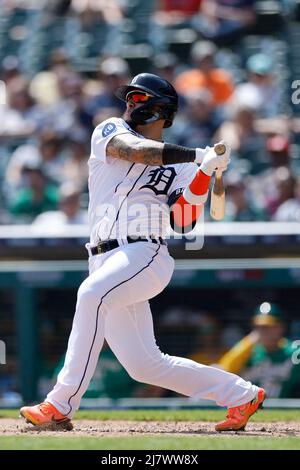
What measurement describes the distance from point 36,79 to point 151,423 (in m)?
5.34

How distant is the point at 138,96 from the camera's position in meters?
4.98

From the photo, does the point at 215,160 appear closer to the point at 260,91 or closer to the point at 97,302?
the point at 97,302

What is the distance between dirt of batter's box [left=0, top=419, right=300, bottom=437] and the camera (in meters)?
4.96

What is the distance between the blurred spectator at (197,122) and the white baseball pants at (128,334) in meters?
4.30

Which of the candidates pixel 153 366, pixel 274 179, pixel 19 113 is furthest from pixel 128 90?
pixel 19 113

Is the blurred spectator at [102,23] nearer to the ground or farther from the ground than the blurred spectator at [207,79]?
farther from the ground

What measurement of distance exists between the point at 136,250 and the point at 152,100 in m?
0.72

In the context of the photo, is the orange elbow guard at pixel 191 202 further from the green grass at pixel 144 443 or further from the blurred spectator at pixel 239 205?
the blurred spectator at pixel 239 205

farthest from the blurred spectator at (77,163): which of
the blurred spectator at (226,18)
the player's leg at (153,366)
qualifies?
the player's leg at (153,366)

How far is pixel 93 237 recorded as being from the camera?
4.95 meters

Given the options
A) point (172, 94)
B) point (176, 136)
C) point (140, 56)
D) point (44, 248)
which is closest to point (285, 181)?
point (176, 136)

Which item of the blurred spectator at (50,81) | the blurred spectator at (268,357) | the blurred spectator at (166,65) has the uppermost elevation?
the blurred spectator at (166,65)

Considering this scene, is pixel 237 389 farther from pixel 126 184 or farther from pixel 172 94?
pixel 172 94

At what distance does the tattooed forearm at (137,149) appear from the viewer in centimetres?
468
